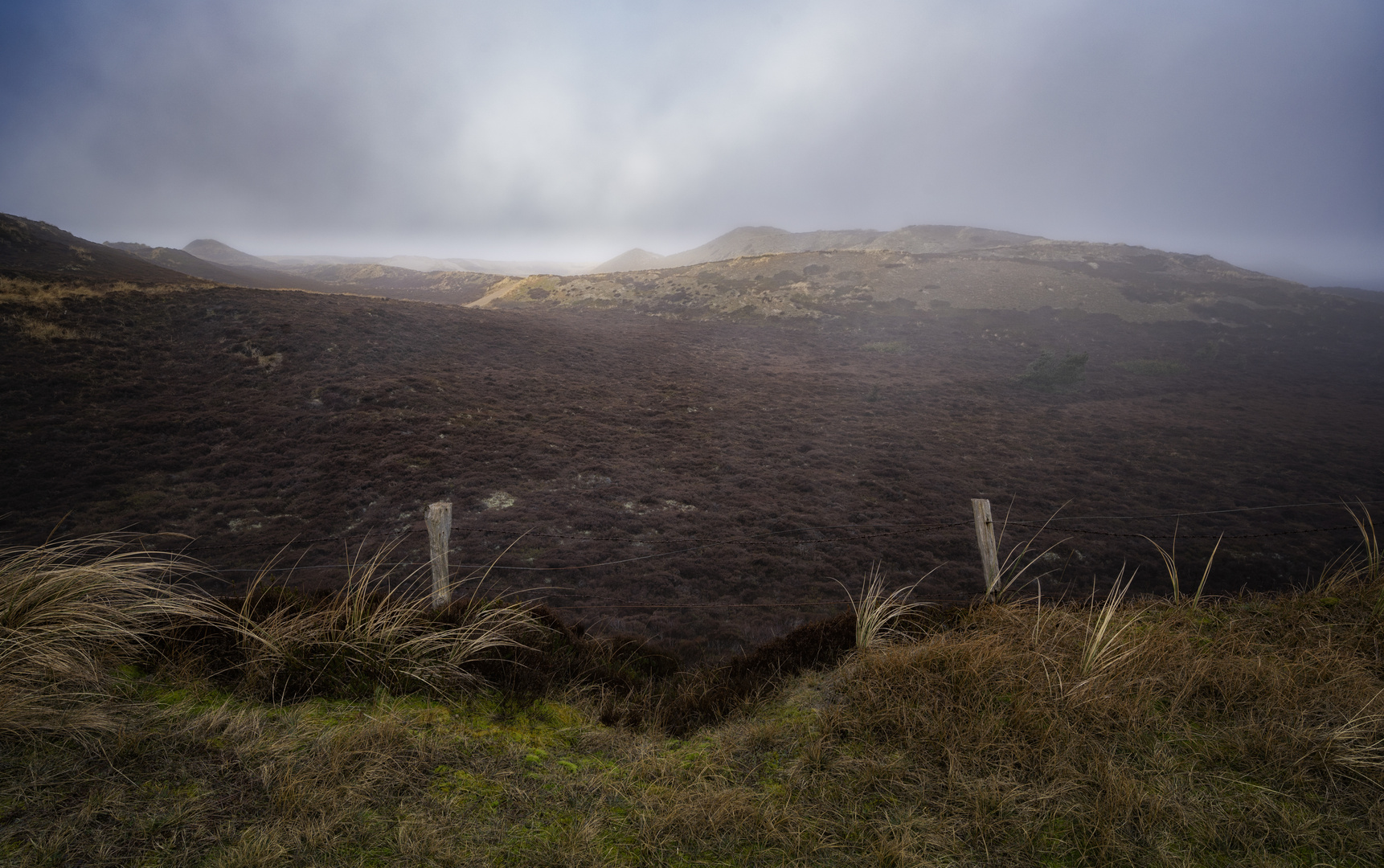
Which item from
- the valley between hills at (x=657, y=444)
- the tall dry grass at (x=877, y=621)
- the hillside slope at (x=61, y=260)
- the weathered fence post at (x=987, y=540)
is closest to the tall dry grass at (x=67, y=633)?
the valley between hills at (x=657, y=444)

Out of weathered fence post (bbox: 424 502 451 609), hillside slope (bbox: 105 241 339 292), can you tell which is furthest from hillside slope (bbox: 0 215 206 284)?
weathered fence post (bbox: 424 502 451 609)

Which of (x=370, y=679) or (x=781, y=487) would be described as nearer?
(x=370, y=679)

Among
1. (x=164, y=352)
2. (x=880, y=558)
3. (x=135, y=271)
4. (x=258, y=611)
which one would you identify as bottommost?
(x=880, y=558)

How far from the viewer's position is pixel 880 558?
775cm

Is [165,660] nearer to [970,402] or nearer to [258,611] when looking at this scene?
[258,611]

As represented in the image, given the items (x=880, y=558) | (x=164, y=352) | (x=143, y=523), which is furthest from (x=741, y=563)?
(x=164, y=352)

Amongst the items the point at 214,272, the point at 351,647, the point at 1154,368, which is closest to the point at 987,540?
the point at 351,647

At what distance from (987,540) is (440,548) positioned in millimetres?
4817

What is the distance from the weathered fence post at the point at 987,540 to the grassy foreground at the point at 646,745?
730mm

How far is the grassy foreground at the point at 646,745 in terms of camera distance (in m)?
2.07

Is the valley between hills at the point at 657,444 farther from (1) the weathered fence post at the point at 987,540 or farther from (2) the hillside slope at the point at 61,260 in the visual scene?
(1) the weathered fence post at the point at 987,540

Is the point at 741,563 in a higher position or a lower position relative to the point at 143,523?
lower

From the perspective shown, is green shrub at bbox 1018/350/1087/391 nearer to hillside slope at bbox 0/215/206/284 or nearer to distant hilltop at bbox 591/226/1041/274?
distant hilltop at bbox 591/226/1041/274

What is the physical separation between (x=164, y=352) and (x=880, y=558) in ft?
62.6
